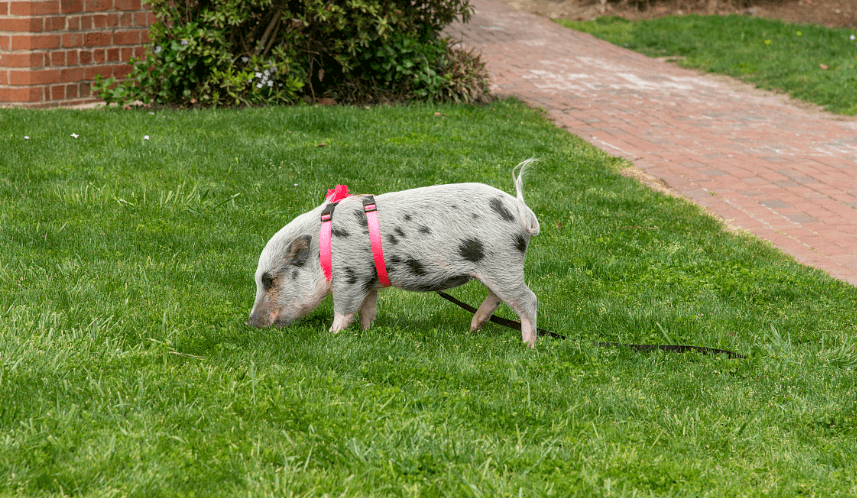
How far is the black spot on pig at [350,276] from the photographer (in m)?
4.00

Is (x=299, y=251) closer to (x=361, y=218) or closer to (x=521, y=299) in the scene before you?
(x=361, y=218)

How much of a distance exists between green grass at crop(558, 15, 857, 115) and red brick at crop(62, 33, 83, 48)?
34.4 feet

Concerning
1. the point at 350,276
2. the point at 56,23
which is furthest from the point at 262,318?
the point at 56,23

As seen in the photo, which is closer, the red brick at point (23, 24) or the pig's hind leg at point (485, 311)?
the pig's hind leg at point (485, 311)

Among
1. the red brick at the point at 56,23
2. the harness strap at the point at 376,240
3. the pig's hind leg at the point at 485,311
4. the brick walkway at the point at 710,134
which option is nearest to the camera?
the harness strap at the point at 376,240

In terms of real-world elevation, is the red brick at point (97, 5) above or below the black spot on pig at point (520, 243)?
above

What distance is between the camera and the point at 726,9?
66.2 feet

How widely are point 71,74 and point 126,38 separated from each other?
0.91 meters

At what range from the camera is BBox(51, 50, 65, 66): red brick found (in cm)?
1008

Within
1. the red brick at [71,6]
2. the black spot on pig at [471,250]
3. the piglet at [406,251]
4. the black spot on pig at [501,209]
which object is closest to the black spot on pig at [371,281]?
the piglet at [406,251]

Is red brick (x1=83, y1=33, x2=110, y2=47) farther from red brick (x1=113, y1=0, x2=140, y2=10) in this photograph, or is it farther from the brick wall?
red brick (x1=113, y1=0, x2=140, y2=10)

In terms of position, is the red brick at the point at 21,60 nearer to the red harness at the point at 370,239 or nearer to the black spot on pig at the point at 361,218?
the red harness at the point at 370,239

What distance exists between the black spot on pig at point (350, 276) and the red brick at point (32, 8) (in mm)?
7638

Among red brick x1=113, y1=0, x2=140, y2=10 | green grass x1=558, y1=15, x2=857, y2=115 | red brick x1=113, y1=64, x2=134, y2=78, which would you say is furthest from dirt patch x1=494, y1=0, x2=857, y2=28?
red brick x1=113, y1=64, x2=134, y2=78
